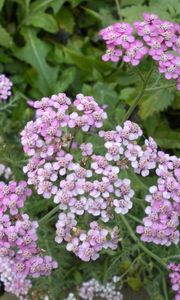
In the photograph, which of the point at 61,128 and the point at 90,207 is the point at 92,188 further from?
the point at 61,128

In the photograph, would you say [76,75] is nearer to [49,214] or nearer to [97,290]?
[97,290]

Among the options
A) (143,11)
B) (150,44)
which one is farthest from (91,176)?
(143,11)

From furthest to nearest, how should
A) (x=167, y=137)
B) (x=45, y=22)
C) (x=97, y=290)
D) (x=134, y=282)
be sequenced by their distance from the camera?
(x=45, y=22)
(x=167, y=137)
(x=134, y=282)
(x=97, y=290)

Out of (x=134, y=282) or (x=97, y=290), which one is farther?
(x=134, y=282)

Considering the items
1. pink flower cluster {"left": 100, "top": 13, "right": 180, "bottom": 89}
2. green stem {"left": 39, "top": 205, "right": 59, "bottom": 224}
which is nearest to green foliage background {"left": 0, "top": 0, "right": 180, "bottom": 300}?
green stem {"left": 39, "top": 205, "right": 59, "bottom": 224}

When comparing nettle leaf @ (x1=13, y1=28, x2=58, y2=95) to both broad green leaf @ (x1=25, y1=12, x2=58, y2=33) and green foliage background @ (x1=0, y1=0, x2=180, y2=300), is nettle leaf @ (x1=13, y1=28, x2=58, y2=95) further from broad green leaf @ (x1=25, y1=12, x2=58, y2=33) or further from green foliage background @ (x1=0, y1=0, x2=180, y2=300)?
broad green leaf @ (x1=25, y1=12, x2=58, y2=33)

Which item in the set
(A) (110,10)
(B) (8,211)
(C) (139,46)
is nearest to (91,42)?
A: (A) (110,10)

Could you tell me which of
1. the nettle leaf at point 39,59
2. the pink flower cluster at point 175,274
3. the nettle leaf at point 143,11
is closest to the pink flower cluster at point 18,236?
the pink flower cluster at point 175,274
